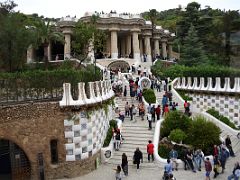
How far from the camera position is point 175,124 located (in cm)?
2402

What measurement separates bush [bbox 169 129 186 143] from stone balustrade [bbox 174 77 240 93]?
8.59 metres

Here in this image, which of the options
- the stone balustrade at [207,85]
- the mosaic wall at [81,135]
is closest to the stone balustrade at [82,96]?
the mosaic wall at [81,135]

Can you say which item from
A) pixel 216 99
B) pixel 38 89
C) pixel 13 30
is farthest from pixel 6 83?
pixel 216 99

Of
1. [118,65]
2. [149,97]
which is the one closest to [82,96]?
[149,97]

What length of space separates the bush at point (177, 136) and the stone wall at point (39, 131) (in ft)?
18.9

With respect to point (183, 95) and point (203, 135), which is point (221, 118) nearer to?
point (183, 95)

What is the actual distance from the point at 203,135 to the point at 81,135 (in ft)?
23.4

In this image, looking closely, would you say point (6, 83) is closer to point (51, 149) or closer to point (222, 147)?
point (51, 149)

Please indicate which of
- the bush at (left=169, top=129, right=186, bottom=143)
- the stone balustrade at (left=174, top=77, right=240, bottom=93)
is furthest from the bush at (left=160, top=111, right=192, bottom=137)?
the stone balustrade at (left=174, top=77, right=240, bottom=93)

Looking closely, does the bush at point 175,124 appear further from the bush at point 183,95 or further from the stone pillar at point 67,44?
the stone pillar at point 67,44

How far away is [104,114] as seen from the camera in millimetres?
23016

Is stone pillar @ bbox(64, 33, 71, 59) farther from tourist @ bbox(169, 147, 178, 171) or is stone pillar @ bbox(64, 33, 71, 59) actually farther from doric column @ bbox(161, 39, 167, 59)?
tourist @ bbox(169, 147, 178, 171)

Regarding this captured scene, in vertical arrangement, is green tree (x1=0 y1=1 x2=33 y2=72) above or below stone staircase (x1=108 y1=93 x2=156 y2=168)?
above

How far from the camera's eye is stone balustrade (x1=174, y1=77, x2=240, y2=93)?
29406mm
